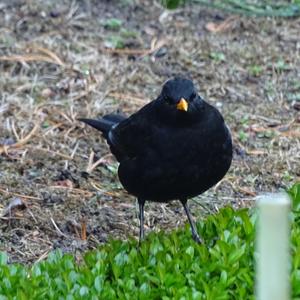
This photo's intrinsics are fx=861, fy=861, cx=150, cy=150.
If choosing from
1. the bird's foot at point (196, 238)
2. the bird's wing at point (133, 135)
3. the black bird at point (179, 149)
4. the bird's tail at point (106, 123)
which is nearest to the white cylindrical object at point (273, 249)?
the bird's foot at point (196, 238)

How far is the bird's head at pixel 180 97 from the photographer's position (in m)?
3.98

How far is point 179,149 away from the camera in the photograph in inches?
155

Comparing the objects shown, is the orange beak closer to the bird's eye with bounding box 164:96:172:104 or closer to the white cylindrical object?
the bird's eye with bounding box 164:96:172:104

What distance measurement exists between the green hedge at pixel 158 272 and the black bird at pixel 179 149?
1.39 feet

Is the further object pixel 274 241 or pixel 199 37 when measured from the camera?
pixel 199 37

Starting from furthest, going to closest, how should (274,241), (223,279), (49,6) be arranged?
(49,6), (223,279), (274,241)

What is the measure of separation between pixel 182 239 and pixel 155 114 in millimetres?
802

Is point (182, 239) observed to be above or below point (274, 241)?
below

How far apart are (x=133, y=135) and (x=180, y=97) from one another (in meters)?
0.41

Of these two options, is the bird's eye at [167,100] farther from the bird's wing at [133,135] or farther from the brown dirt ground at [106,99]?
the brown dirt ground at [106,99]

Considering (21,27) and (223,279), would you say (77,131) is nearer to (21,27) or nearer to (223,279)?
(21,27)

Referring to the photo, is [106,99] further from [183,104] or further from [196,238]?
[196,238]

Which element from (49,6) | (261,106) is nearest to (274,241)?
(261,106)

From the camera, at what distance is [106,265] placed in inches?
131
